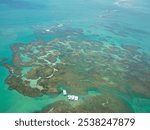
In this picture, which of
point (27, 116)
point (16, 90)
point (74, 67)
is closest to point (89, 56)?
point (74, 67)

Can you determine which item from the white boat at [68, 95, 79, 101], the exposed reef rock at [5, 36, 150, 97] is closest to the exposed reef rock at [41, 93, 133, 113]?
the white boat at [68, 95, 79, 101]

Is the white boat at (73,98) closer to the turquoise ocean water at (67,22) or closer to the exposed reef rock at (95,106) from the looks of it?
the exposed reef rock at (95,106)

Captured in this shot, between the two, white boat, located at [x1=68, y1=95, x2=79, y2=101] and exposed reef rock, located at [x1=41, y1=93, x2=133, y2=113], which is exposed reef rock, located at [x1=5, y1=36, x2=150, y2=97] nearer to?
white boat, located at [x1=68, y1=95, x2=79, y2=101]

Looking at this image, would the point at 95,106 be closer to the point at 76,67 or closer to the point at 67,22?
the point at 76,67

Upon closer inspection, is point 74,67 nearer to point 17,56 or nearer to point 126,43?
point 17,56

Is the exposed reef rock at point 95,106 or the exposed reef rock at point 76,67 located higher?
the exposed reef rock at point 76,67

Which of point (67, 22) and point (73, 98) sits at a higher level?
point (67, 22)

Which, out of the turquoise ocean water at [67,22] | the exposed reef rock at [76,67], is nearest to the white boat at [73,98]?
the exposed reef rock at [76,67]

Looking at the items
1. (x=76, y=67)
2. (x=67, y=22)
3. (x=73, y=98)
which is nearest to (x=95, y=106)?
(x=73, y=98)
